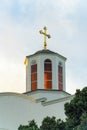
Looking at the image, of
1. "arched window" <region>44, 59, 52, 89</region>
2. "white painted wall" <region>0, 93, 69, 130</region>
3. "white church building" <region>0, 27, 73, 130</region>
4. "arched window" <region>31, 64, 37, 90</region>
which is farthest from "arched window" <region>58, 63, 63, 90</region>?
"white painted wall" <region>0, 93, 69, 130</region>

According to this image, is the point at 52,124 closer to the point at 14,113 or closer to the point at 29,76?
the point at 14,113

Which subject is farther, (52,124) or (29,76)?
(29,76)

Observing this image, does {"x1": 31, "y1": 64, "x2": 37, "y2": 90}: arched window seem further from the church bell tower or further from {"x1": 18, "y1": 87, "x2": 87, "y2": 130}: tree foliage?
{"x1": 18, "y1": 87, "x2": 87, "y2": 130}: tree foliage

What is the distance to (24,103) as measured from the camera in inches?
1426

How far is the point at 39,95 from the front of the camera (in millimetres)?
37688

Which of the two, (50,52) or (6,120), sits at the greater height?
(50,52)

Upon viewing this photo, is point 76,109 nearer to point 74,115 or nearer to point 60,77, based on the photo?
point 74,115

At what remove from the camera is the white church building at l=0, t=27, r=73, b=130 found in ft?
117

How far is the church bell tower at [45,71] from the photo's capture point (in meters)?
38.4

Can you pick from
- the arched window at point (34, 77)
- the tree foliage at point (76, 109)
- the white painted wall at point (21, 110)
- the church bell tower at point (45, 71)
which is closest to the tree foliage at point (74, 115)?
the tree foliage at point (76, 109)

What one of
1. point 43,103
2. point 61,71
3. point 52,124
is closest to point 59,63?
point 61,71

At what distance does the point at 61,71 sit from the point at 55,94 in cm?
208

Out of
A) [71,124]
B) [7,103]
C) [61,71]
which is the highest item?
[61,71]

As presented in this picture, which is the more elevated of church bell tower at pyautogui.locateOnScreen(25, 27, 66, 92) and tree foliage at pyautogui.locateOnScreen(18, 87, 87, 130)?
church bell tower at pyautogui.locateOnScreen(25, 27, 66, 92)
